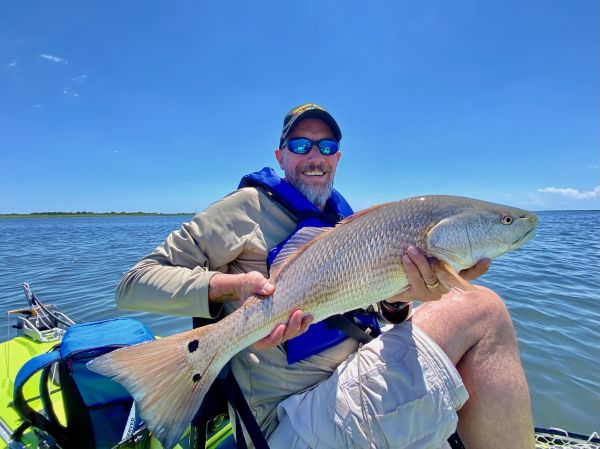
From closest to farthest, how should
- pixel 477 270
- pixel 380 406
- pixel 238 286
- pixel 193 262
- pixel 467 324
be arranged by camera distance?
pixel 380 406, pixel 238 286, pixel 477 270, pixel 193 262, pixel 467 324

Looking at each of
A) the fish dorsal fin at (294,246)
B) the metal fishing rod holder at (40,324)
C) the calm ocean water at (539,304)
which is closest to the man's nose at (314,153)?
the fish dorsal fin at (294,246)

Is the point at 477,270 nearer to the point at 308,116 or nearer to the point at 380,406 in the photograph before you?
the point at 380,406

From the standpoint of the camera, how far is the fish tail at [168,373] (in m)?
1.90

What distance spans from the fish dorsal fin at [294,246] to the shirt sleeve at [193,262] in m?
0.36

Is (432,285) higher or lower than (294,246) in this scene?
lower

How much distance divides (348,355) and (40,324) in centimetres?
545

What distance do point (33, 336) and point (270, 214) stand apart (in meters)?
4.72

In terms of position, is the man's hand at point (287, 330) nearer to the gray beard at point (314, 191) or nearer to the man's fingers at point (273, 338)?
the man's fingers at point (273, 338)

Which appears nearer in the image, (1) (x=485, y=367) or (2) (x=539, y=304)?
(1) (x=485, y=367)

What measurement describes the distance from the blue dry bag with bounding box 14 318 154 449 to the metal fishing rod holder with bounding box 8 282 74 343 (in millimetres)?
2698

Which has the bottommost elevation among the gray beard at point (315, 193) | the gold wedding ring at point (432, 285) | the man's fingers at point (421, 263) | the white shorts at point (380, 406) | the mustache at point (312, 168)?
the white shorts at point (380, 406)

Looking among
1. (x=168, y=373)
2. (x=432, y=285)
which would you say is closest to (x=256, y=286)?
(x=168, y=373)

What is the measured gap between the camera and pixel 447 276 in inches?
88.8

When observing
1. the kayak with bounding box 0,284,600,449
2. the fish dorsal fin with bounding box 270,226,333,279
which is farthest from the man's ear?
the kayak with bounding box 0,284,600,449
